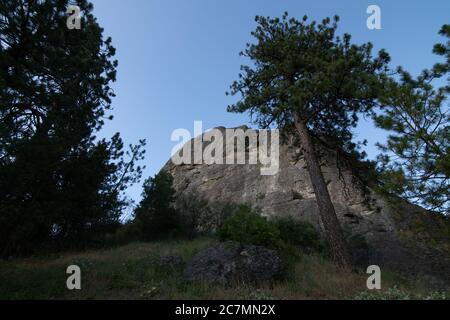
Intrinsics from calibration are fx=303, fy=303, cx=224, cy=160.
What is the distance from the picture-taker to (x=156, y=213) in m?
16.4

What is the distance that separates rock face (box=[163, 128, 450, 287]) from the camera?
8298mm

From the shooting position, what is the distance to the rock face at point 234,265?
775 cm

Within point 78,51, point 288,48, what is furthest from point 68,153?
point 288,48

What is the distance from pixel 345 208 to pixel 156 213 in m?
10.4

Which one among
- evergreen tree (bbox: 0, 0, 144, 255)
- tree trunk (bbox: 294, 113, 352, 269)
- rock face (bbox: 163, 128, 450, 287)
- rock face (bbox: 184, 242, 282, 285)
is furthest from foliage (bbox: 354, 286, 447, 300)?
evergreen tree (bbox: 0, 0, 144, 255)

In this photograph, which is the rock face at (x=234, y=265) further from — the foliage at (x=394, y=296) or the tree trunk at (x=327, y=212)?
the tree trunk at (x=327, y=212)

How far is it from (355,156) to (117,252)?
33.6ft

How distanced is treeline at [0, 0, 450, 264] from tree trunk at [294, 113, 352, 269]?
42 millimetres

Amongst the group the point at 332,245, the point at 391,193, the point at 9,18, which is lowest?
the point at 332,245

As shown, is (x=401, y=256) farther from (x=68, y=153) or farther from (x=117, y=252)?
(x=68, y=153)

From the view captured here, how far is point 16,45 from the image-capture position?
9.41 meters
